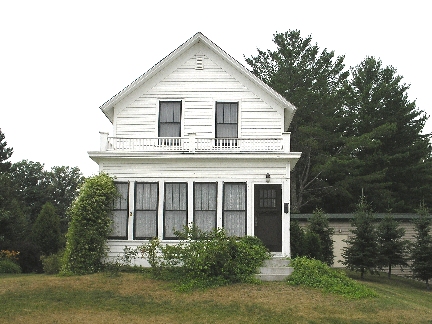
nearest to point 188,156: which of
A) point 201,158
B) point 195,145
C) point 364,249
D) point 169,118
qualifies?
point 201,158

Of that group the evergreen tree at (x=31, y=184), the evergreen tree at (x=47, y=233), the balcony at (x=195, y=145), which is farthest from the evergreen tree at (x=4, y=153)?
the balcony at (x=195, y=145)

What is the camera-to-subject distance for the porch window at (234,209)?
18562 mm

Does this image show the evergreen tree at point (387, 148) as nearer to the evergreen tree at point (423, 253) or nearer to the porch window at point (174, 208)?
the evergreen tree at point (423, 253)

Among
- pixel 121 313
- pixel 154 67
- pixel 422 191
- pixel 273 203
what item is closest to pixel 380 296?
pixel 273 203

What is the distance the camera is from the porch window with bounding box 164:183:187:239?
18.7 meters

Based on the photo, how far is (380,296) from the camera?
51.4ft

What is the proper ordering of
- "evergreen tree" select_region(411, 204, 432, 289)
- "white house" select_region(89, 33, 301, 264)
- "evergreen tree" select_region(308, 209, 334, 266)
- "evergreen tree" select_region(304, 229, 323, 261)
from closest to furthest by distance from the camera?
"white house" select_region(89, 33, 301, 264) → "evergreen tree" select_region(304, 229, 323, 261) → "evergreen tree" select_region(411, 204, 432, 289) → "evergreen tree" select_region(308, 209, 334, 266)

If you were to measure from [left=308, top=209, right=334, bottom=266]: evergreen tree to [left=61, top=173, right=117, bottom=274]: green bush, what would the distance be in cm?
1099

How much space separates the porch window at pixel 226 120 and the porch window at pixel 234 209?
218 cm

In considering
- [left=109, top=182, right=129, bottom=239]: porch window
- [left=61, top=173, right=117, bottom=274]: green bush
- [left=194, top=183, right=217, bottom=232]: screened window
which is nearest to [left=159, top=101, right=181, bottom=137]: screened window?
[left=194, top=183, right=217, bottom=232]: screened window

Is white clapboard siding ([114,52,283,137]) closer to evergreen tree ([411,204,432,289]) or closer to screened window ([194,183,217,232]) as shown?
screened window ([194,183,217,232])

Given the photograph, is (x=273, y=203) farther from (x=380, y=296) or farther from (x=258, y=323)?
(x=258, y=323)

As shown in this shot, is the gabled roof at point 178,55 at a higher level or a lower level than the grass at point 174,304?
higher

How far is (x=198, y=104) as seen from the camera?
793 inches
